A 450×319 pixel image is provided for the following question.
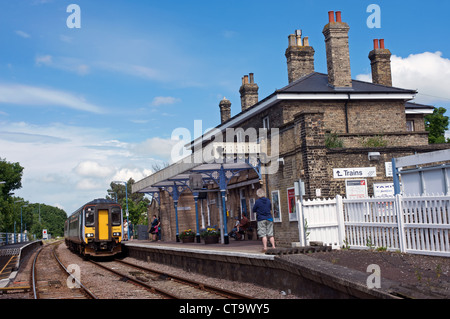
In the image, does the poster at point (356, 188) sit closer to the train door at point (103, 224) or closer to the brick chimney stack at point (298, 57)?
the brick chimney stack at point (298, 57)

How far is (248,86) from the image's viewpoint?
1208 inches

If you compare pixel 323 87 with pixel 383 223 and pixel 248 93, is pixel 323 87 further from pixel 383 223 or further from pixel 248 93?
pixel 383 223

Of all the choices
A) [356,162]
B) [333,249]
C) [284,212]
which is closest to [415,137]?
[356,162]

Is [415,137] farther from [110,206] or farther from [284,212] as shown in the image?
[110,206]

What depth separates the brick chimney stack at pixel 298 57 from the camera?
2482 cm

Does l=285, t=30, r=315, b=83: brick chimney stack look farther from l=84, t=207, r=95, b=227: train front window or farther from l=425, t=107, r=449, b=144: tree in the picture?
l=425, t=107, r=449, b=144: tree

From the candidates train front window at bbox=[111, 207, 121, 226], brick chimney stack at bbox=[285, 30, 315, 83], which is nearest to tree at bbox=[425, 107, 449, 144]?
brick chimney stack at bbox=[285, 30, 315, 83]

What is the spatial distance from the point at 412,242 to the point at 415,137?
10.6m

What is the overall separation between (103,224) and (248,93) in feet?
39.3

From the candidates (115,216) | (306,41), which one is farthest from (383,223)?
(115,216)

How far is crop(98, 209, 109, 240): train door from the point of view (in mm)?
24875

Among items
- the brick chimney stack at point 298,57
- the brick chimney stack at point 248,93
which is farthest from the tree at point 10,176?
the brick chimney stack at point 298,57

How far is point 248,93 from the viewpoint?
30.6 meters

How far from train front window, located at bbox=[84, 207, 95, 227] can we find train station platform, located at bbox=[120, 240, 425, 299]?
28.8ft
